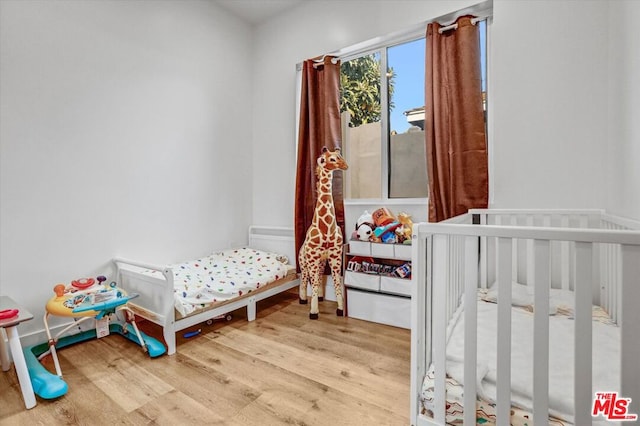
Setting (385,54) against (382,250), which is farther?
(385,54)

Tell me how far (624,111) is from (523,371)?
1.55m

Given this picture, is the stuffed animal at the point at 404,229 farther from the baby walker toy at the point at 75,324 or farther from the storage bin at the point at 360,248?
the baby walker toy at the point at 75,324

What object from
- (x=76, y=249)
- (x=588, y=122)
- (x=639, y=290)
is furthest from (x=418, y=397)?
(x=76, y=249)

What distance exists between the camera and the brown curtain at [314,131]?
285 cm

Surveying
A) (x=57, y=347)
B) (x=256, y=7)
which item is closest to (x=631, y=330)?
(x=57, y=347)

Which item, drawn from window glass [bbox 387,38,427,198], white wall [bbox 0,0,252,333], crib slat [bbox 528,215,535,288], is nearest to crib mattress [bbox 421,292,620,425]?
crib slat [bbox 528,215,535,288]

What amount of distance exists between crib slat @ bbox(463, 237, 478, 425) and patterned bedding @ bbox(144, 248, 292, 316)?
5.37ft

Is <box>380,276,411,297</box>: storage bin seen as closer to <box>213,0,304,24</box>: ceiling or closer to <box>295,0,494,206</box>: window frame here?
<box>295,0,494,206</box>: window frame

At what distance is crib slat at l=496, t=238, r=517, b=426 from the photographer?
920mm

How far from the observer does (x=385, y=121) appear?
2793 millimetres

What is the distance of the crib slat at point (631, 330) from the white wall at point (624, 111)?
1026 mm

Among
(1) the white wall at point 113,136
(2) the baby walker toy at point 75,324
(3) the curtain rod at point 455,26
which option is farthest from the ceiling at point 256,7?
(2) the baby walker toy at point 75,324

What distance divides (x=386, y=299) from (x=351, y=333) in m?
0.37

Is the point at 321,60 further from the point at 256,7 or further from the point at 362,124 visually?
the point at 256,7
